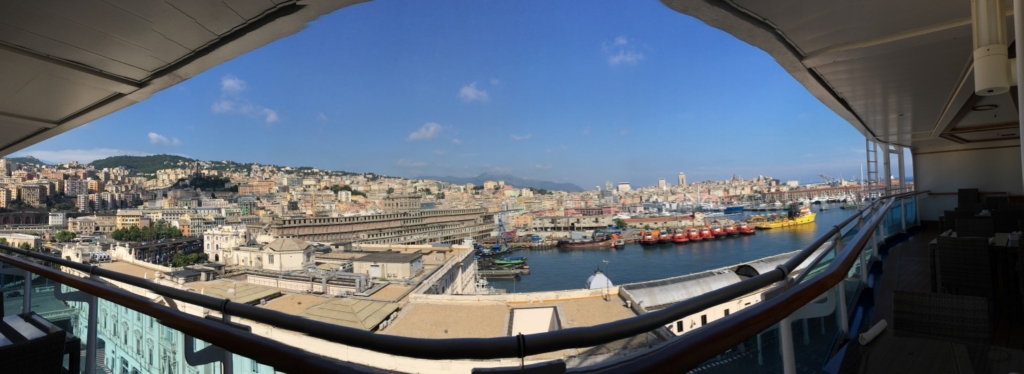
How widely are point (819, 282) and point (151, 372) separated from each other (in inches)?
50.3

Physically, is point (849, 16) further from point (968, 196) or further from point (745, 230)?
point (745, 230)

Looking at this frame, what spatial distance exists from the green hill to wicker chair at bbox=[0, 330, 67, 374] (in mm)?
56047

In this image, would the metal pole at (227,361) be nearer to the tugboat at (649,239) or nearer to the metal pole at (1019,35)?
the metal pole at (1019,35)

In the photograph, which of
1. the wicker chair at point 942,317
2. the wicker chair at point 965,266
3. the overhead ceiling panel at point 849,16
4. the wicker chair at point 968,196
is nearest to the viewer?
the wicker chair at point 942,317

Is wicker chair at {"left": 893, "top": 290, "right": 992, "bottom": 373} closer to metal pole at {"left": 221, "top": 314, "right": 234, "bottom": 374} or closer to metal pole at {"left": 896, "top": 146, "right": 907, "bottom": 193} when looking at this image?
metal pole at {"left": 221, "top": 314, "right": 234, "bottom": 374}

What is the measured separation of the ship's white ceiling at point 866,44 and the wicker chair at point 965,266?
0.76 meters

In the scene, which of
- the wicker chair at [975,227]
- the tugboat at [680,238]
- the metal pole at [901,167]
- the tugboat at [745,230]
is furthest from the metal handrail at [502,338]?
the tugboat at [745,230]

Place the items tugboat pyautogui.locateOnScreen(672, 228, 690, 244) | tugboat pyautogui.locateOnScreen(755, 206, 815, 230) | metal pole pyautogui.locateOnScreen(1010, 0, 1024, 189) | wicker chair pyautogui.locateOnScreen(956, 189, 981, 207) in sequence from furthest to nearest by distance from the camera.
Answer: tugboat pyautogui.locateOnScreen(755, 206, 815, 230) → tugboat pyautogui.locateOnScreen(672, 228, 690, 244) → wicker chair pyautogui.locateOnScreen(956, 189, 981, 207) → metal pole pyautogui.locateOnScreen(1010, 0, 1024, 189)

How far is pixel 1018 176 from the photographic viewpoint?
199 inches

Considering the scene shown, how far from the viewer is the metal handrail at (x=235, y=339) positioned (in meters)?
0.41

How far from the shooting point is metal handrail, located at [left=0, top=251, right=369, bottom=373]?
1.35 ft

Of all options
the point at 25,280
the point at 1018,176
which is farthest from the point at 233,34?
the point at 1018,176

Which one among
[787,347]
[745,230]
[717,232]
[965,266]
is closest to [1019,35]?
[787,347]

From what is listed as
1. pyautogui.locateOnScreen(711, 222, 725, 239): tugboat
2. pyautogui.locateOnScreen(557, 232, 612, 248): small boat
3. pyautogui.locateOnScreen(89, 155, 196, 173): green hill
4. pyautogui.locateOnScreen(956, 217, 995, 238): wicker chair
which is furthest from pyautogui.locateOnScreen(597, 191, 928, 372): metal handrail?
pyautogui.locateOnScreen(89, 155, 196, 173): green hill
